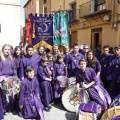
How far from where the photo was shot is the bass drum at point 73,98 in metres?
4.66

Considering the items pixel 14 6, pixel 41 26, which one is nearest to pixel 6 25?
pixel 14 6

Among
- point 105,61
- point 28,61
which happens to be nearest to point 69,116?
point 28,61

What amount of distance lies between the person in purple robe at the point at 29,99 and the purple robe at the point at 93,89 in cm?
107

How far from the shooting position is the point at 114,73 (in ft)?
17.7

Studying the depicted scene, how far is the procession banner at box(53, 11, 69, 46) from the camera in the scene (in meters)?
7.71

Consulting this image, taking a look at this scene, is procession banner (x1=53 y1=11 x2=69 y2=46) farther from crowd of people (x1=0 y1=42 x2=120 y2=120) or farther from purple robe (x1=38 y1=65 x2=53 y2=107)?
purple robe (x1=38 y1=65 x2=53 y2=107)

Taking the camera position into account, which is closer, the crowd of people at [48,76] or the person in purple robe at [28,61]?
the crowd of people at [48,76]

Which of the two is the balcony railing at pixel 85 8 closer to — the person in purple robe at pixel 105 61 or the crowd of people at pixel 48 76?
the crowd of people at pixel 48 76

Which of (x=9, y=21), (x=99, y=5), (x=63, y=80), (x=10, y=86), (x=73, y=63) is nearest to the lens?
(x=10, y=86)

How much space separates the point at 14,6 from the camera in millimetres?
14227

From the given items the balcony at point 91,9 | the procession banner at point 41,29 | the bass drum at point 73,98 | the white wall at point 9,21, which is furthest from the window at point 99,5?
the bass drum at point 73,98

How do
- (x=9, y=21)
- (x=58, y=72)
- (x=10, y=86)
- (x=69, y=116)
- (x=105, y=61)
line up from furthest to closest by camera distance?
(x=9, y=21), (x=105, y=61), (x=58, y=72), (x=69, y=116), (x=10, y=86)

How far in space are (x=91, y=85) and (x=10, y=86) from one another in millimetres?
1821

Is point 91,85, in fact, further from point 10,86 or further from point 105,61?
point 10,86
